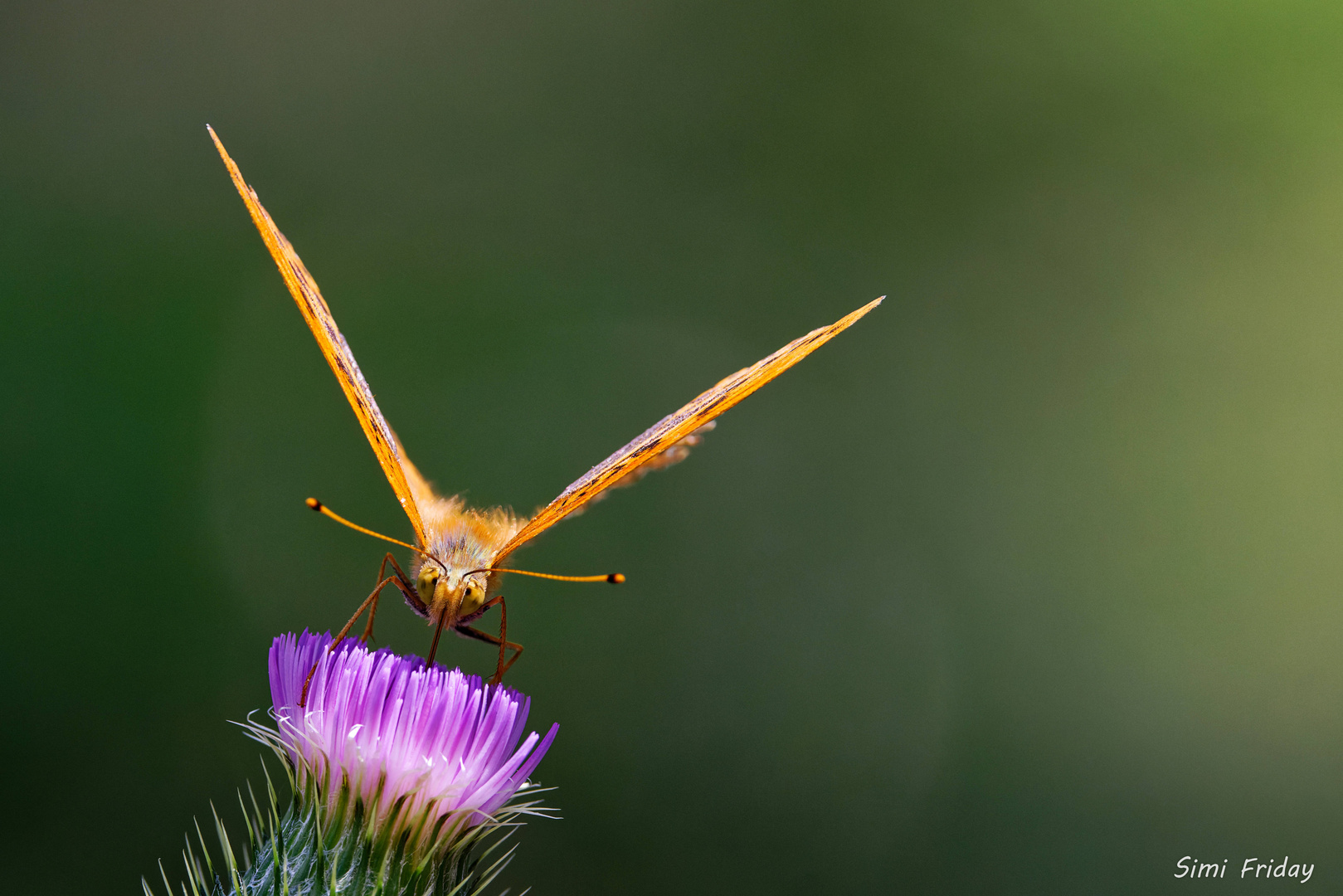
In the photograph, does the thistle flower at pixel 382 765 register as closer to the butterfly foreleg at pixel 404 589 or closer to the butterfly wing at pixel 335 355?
the butterfly foreleg at pixel 404 589

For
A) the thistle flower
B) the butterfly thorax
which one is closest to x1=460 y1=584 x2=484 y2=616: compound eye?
the butterfly thorax

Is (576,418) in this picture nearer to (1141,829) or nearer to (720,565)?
(720,565)

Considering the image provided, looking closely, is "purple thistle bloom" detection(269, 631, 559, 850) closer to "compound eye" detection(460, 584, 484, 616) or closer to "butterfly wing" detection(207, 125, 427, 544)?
"compound eye" detection(460, 584, 484, 616)

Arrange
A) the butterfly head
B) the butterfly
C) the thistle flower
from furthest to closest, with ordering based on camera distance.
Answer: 1. the butterfly head
2. the butterfly
3. the thistle flower

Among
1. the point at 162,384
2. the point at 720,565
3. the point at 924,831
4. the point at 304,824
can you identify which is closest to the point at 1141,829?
the point at 924,831

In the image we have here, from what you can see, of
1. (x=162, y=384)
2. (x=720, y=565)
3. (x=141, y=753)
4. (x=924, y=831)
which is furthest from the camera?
(x=720, y=565)

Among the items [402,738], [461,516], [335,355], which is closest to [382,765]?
[402,738]

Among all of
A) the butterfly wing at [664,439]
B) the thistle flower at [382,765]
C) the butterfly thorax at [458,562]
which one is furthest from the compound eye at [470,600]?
the thistle flower at [382,765]
